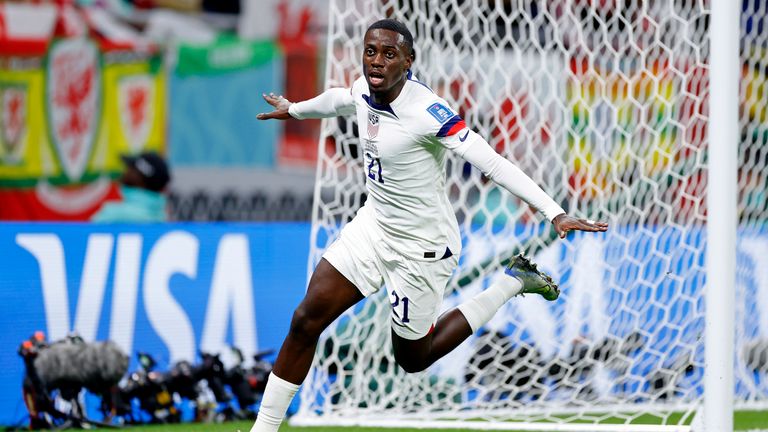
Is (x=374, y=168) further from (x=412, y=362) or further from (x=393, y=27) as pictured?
(x=412, y=362)

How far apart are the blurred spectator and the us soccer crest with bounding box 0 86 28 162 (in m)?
0.96

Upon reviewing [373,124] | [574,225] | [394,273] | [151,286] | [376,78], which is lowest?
[151,286]

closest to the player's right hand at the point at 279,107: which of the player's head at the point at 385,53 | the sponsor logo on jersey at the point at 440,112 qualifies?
the player's head at the point at 385,53

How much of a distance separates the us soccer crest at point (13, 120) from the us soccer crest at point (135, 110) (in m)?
0.95

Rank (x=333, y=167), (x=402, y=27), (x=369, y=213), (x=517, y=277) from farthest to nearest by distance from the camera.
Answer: (x=333, y=167) < (x=517, y=277) < (x=369, y=213) < (x=402, y=27)

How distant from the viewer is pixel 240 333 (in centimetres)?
697

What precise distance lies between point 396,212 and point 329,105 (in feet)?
1.85

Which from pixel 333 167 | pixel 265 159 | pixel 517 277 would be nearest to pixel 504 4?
pixel 333 167

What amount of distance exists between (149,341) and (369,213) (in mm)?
1864

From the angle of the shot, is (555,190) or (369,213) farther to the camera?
(555,190)

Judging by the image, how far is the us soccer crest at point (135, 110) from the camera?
41.8 ft

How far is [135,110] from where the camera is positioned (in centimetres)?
1280

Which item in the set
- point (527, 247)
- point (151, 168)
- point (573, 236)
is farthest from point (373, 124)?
point (151, 168)

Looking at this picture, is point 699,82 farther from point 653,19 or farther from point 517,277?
point 517,277
